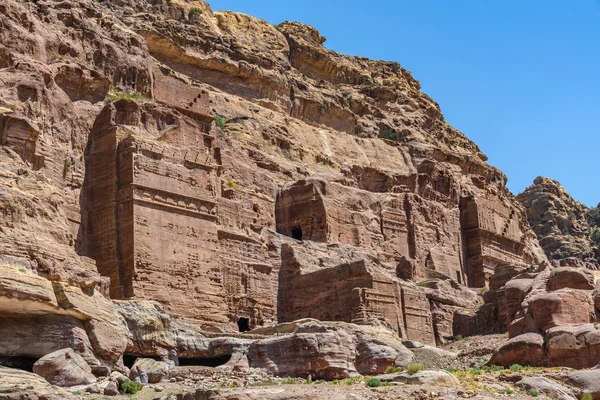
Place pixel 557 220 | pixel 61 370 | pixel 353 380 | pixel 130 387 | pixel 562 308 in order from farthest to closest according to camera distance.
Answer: pixel 557 220 → pixel 562 308 → pixel 353 380 → pixel 130 387 → pixel 61 370

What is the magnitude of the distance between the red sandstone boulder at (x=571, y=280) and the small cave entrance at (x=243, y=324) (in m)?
12.1

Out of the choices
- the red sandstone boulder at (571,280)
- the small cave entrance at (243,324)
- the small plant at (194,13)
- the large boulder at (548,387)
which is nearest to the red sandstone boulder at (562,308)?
the red sandstone boulder at (571,280)

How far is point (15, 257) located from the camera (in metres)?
29.6

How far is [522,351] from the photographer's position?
3491cm

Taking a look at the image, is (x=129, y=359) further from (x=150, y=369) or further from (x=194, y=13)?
(x=194, y=13)

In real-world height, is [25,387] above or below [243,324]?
below

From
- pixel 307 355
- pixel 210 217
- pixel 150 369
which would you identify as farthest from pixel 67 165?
pixel 307 355

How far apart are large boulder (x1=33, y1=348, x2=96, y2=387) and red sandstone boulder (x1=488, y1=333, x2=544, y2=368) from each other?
1364 centimetres

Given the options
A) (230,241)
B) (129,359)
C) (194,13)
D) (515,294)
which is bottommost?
(129,359)

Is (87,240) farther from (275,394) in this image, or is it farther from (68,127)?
(275,394)

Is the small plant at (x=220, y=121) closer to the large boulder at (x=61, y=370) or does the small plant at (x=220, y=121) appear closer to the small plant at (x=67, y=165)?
the small plant at (x=67, y=165)

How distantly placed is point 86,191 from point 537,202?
55.9m

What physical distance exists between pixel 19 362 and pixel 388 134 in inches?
1794

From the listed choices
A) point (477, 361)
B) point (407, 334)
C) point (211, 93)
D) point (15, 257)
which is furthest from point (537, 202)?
point (15, 257)
